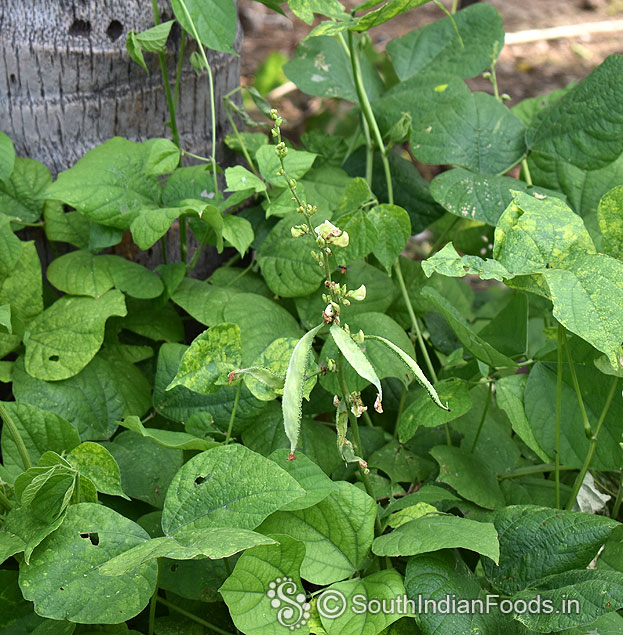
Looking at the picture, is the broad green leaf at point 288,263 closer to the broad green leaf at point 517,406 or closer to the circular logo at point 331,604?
Answer: the broad green leaf at point 517,406

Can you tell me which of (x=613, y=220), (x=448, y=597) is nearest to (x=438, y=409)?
(x=448, y=597)

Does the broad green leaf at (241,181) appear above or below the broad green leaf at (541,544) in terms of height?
above

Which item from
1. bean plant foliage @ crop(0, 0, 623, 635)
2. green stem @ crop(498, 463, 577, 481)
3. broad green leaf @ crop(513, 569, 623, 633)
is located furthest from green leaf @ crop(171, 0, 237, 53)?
broad green leaf @ crop(513, 569, 623, 633)

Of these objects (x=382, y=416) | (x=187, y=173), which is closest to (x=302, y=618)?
(x=382, y=416)

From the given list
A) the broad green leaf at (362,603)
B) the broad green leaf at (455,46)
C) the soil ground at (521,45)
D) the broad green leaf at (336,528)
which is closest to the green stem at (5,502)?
the broad green leaf at (336,528)

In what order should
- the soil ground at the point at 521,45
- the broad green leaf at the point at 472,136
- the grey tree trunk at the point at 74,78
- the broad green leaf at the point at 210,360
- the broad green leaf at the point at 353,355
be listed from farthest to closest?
1. the soil ground at the point at 521,45
2. the broad green leaf at the point at 472,136
3. the grey tree trunk at the point at 74,78
4. the broad green leaf at the point at 210,360
5. the broad green leaf at the point at 353,355

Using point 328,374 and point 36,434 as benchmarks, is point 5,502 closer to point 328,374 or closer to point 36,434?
point 36,434

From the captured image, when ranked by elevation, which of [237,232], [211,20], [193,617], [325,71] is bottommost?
[193,617]
